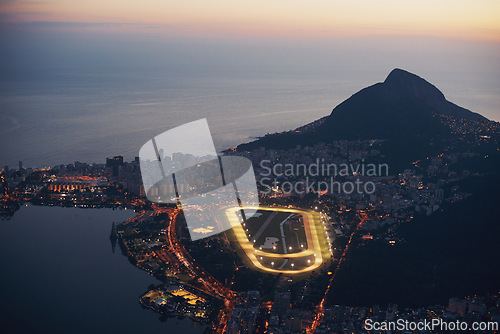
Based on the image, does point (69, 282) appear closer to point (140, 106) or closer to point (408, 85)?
point (408, 85)

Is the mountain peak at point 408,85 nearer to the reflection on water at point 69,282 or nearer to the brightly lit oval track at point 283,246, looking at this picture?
the brightly lit oval track at point 283,246

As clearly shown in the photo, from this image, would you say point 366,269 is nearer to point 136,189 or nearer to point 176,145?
point 136,189

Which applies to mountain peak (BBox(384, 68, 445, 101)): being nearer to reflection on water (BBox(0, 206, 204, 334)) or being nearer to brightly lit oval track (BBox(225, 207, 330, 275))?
brightly lit oval track (BBox(225, 207, 330, 275))

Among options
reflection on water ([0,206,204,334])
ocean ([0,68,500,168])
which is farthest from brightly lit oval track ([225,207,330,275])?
ocean ([0,68,500,168])

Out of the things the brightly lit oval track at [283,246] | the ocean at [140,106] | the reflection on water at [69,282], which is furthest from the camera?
the ocean at [140,106]

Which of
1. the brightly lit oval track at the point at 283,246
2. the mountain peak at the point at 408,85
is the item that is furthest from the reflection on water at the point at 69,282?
the mountain peak at the point at 408,85

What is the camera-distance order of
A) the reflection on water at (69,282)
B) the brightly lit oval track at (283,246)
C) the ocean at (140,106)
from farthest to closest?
1. the ocean at (140,106)
2. the brightly lit oval track at (283,246)
3. the reflection on water at (69,282)

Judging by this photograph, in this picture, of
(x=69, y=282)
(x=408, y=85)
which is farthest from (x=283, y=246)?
(x=408, y=85)

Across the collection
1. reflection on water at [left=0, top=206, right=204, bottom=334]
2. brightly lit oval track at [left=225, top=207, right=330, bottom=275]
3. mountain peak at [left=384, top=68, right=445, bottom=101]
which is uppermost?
mountain peak at [left=384, top=68, right=445, bottom=101]
